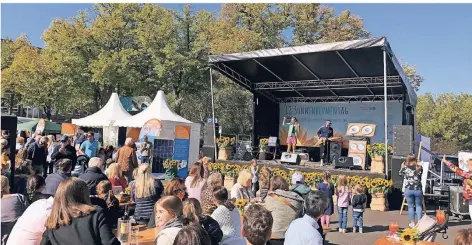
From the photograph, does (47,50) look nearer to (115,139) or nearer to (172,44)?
(172,44)

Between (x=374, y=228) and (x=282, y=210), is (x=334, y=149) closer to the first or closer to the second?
(x=374, y=228)

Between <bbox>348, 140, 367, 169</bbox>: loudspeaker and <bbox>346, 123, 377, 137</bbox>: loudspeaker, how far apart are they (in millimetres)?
2323

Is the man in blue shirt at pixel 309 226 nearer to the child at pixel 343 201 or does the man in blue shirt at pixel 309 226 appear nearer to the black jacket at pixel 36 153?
the child at pixel 343 201

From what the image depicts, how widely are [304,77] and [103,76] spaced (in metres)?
14.9

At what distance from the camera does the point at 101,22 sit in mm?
26578

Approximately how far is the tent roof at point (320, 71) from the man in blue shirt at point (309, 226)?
786 centimetres

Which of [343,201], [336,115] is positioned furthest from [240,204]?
[336,115]

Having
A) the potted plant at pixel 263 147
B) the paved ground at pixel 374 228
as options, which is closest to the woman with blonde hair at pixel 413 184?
the paved ground at pixel 374 228

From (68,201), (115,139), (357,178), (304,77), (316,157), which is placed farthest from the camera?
(115,139)

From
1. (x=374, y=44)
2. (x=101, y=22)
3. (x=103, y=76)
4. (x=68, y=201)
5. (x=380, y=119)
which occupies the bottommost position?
(x=68, y=201)

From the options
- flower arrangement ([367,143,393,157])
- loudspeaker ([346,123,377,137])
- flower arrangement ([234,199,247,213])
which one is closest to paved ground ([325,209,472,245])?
flower arrangement ([367,143,393,157])

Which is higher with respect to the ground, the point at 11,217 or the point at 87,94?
the point at 87,94

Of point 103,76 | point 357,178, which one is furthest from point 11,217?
point 103,76

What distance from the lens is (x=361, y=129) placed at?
15.7 meters
